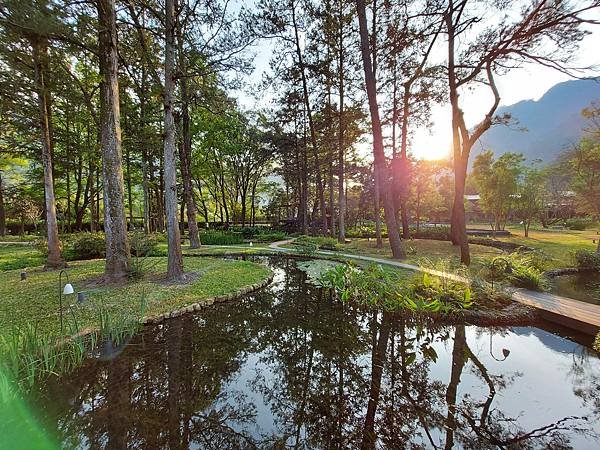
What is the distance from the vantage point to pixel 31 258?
Answer: 9.48 metres

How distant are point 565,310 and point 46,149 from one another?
12.5 meters

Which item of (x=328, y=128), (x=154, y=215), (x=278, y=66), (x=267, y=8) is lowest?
(x=154, y=215)

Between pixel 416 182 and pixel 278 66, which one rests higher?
pixel 278 66

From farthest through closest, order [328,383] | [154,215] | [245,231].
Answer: [154,215], [245,231], [328,383]

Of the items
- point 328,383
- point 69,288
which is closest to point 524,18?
point 328,383

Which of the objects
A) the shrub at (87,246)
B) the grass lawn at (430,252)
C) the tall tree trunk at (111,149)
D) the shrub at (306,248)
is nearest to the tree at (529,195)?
the grass lawn at (430,252)

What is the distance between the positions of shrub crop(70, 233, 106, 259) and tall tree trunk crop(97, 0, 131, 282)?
5.32m

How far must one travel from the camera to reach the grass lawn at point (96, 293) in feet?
13.8

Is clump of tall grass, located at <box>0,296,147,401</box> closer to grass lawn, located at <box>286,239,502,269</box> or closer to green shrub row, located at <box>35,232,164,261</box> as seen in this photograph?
green shrub row, located at <box>35,232,164,261</box>

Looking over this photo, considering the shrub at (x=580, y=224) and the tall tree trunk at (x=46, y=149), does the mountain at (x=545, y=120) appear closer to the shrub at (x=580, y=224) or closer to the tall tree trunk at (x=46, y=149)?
the shrub at (x=580, y=224)

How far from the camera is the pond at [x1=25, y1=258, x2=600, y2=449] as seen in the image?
2.21 metres

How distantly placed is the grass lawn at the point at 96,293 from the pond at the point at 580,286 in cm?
703

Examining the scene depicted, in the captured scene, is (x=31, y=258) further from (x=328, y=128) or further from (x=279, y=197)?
(x=279, y=197)

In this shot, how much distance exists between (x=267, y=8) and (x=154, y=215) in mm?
17789
